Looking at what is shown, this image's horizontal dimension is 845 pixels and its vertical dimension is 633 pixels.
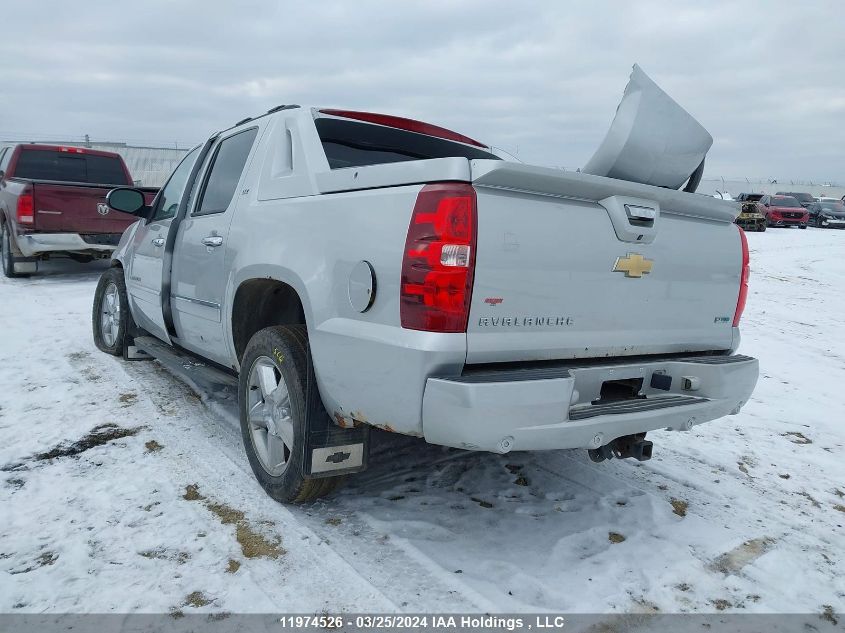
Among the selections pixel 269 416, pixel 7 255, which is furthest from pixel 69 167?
pixel 269 416

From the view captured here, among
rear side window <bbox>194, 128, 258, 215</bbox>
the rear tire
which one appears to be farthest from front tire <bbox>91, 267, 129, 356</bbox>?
the rear tire

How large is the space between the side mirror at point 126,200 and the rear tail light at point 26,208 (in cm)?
577

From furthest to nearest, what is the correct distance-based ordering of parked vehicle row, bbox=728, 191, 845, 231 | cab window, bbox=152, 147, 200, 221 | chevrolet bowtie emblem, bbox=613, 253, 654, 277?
parked vehicle row, bbox=728, 191, 845, 231, cab window, bbox=152, 147, 200, 221, chevrolet bowtie emblem, bbox=613, 253, 654, 277

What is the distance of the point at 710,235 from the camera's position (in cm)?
326

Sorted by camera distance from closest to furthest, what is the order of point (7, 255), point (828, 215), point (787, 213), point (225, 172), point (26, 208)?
point (225, 172), point (26, 208), point (7, 255), point (787, 213), point (828, 215)

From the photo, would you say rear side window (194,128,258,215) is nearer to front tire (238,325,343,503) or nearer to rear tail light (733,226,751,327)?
front tire (238,325,343,503)

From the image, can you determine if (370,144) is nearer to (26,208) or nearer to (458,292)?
(458,292)

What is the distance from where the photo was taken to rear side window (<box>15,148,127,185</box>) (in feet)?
35.2

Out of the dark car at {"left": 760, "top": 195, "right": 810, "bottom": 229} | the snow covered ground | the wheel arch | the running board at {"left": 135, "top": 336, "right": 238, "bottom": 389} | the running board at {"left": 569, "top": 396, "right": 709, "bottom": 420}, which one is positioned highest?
the dark car at {"left": 760, "top": 195, "right": 810, "bottom": 229}

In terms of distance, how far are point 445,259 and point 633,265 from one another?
3.34 feet

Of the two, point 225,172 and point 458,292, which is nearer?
point 458,292

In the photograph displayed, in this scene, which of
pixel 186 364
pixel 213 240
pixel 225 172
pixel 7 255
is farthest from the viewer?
pixel 7 255

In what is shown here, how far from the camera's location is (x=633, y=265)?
285 cm

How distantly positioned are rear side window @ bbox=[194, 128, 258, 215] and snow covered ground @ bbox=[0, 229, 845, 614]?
1469 mm
